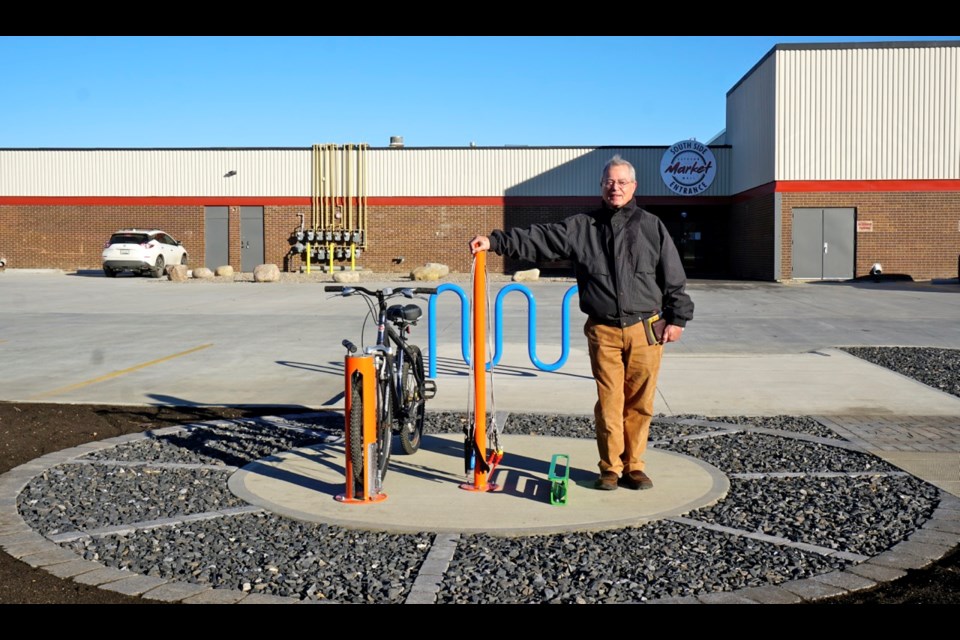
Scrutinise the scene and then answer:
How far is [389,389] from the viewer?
5.95 m

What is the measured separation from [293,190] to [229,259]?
13.2 feet

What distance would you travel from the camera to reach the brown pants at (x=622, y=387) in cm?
563

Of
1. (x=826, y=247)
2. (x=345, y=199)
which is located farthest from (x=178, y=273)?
(x=826, y=247)

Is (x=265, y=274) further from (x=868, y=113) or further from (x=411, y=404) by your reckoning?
(x=411, y=404)

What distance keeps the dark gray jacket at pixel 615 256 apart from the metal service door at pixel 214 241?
1478 inches

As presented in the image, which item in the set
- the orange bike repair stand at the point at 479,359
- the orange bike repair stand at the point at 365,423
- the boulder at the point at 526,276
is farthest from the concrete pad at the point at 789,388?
the boulder at the point at 526,276

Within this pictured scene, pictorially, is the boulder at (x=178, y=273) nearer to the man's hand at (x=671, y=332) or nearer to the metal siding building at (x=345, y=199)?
the metal siding building at (x=345, y=199)

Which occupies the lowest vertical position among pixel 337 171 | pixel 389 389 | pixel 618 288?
pixel 389 389

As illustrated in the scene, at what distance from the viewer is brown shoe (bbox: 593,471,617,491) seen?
18.7 feet

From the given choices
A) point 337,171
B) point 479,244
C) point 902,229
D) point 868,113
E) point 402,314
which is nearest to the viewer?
point 479,244

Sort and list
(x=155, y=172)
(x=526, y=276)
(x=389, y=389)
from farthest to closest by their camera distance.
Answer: (x=155, y=172) → (x=526, y=276) → (x=389, y=389)

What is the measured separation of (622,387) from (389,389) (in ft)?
4.56

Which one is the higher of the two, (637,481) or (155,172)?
(155,172)

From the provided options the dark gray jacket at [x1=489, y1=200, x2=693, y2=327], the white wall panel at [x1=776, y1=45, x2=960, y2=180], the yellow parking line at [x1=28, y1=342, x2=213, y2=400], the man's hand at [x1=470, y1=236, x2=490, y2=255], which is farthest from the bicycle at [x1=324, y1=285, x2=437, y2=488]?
the white wall panel at [x1=776, y1=45, x2=960, y2=180]
